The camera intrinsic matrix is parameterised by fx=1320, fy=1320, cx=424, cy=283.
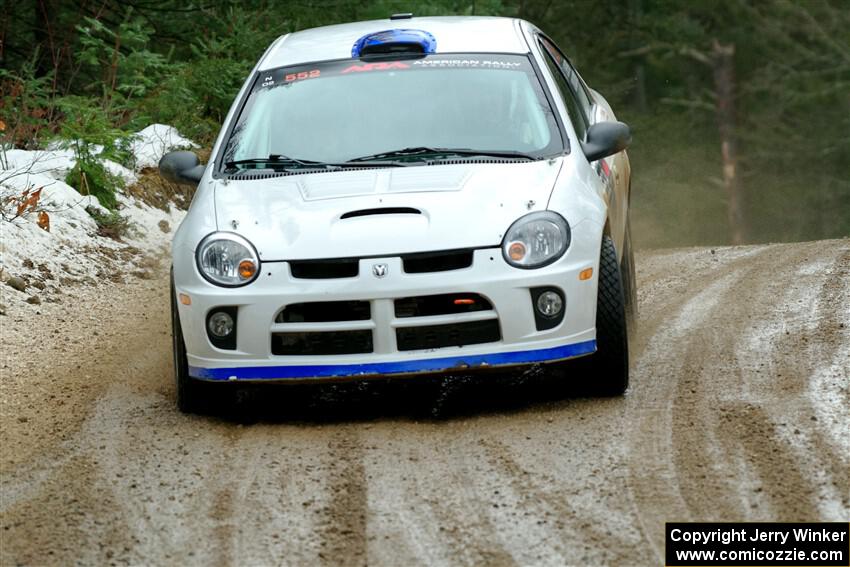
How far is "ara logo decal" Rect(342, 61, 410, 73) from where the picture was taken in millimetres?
6945

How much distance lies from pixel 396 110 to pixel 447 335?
154 centimetres

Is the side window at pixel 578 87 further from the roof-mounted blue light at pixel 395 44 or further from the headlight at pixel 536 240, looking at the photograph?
the headlight at pixel 536 240

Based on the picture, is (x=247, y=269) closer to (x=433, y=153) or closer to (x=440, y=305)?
(x=440, y=305)

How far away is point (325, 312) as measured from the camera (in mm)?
5621

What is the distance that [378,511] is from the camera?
4480 millimetres

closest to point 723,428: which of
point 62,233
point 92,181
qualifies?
point 62,233

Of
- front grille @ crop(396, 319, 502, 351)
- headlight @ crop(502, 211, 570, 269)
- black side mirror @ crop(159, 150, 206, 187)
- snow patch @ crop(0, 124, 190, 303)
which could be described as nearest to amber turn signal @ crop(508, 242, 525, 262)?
headlight @ crop(502, 211, 570, 269)

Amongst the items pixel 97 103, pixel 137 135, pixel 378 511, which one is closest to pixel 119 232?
pixel 137 135

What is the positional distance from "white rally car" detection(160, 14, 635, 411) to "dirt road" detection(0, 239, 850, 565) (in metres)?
0.32

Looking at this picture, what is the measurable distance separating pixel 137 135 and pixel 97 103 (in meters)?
1.25

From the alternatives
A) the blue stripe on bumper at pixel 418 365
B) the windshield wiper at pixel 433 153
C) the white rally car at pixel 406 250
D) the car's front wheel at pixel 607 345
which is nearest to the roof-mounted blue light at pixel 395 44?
the white rally car at pixel 406 250

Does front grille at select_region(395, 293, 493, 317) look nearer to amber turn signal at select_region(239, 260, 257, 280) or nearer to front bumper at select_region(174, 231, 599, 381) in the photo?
front bumper at select_region(174, 231, 599, 381)

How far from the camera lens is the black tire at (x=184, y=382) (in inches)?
237

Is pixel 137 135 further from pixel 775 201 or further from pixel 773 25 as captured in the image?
pixel 775 201
